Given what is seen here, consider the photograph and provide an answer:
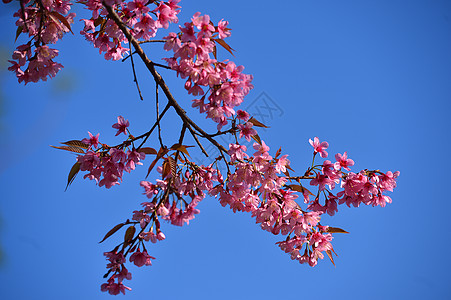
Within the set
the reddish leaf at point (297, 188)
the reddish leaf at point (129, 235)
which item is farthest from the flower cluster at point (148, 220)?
the reddish leaf at point (297, 188)

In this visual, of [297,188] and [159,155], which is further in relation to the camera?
[297,188]

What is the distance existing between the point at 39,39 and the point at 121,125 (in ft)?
1.53

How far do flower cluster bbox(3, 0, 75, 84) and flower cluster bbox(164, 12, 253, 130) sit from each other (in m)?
0.48

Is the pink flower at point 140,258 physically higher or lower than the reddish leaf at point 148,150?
lower

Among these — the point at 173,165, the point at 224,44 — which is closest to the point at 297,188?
the point at 173,165

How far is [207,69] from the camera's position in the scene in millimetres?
1442

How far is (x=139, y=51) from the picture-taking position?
1.50 m

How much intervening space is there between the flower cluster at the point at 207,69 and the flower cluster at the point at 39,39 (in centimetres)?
48

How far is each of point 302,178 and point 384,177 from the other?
0.45 metres

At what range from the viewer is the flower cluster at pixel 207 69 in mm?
1413

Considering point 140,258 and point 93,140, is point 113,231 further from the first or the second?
point 93,140

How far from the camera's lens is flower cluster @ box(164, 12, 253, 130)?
1413 millimetres

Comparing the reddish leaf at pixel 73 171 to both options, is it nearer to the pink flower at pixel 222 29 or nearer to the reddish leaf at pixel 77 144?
the reddish leaf at pixel 77 144

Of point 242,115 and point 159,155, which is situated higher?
point 242,115
